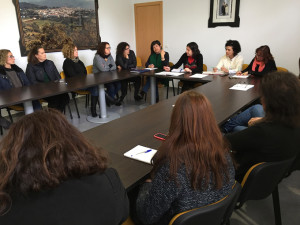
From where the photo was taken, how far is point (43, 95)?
2.79 metres

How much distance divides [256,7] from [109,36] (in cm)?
321

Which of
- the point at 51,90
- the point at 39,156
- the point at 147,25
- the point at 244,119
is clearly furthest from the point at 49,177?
the point at 147,25

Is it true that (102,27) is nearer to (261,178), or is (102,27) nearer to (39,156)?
(261,178)

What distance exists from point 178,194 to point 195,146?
0.21 meters

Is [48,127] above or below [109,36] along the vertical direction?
below

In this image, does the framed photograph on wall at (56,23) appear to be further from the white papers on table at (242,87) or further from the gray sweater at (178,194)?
the gray sweater at (178,194)

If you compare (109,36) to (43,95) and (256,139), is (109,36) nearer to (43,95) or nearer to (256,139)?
(43,95)

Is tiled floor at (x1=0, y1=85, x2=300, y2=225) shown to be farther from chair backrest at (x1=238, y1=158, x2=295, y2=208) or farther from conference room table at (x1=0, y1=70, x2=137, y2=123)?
conference room table at (x1=0, y1=70, x2=137, y2=123)

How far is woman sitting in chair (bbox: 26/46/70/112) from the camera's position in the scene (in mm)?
3760

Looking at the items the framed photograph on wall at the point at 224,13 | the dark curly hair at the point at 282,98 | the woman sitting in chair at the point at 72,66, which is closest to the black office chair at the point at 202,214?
the dark curly hair at the point at 282,98

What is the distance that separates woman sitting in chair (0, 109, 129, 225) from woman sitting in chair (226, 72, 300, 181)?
2.99 ft

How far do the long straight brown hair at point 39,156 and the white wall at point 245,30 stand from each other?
187 inches

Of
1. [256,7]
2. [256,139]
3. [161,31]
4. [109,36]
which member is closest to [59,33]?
[109,36]

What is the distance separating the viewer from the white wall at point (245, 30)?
174 inches
